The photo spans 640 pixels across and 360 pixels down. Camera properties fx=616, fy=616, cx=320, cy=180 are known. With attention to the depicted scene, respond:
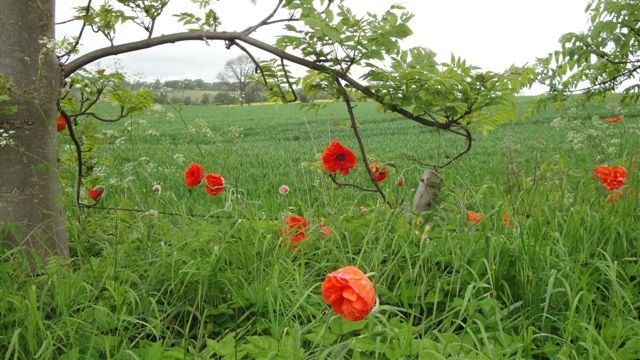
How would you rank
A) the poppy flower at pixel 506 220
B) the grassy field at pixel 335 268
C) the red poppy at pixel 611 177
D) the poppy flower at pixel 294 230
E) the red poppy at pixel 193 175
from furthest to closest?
the red poppy at pixel 193 175
the red poppy at pixel 611 177
the poppy flower at pixel 506 220
the poppy flower at pixel 294 230
the grassy field at pixel 335 268

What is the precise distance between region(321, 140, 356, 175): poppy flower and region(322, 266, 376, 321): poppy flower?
1.47m

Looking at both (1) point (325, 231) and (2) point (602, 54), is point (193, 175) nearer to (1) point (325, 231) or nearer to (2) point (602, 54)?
(1) point (325, 231)

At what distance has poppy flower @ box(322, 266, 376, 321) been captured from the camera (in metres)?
1.12

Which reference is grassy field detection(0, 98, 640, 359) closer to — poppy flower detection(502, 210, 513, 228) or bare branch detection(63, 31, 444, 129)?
poppy flower detection(502, 210, 513, 228)

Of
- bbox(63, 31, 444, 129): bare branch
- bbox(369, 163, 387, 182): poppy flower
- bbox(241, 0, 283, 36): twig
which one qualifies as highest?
bbox(241, 0, 283, 36): twig

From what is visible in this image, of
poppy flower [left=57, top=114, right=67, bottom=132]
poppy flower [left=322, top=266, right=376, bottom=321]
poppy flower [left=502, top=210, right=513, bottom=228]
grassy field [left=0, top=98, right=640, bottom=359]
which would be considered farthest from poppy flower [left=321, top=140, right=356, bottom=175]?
poppy flower [left=322, top=266, right=376, bottom=321]

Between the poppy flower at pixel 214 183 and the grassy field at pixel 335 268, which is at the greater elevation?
the poppy flower at pixel 214 183

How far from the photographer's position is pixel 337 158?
8.66 ft

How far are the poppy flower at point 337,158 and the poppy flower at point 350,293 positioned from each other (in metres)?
1.47

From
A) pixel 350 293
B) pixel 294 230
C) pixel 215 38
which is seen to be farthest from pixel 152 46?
pixel 350 293

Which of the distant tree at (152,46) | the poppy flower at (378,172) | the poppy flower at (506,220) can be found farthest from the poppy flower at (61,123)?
the poppy flower at (506,220)

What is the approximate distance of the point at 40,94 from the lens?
8.36 feet

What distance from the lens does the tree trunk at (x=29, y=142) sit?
8.13 ft

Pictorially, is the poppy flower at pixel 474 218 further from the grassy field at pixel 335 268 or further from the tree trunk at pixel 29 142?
the tree trunk at pixel 29 142
